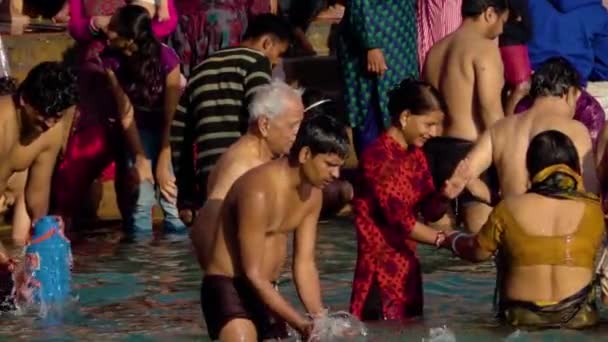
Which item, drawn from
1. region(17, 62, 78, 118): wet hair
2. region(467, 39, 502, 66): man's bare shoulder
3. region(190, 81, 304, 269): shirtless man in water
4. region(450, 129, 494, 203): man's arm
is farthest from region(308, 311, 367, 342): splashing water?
region(467, 39, 502, 66): man's bare shoulder

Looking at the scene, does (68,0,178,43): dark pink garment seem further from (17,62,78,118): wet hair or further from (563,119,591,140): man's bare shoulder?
(563,119,591,140): man's bare shoulder

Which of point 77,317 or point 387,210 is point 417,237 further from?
point 77,317

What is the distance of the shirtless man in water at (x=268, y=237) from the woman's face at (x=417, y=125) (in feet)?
3.15

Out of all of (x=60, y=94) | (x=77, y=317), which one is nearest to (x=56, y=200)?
(x=77, y=317)

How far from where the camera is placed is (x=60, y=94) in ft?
31.4

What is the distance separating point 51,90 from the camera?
377 inches

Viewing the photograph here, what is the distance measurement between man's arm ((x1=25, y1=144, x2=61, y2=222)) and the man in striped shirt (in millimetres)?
1097

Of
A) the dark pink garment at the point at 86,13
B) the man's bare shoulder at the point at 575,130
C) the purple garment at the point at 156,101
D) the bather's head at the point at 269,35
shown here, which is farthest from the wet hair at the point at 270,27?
the man's bare shoulder at the point at 575,130

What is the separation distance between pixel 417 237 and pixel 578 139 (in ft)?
3.61

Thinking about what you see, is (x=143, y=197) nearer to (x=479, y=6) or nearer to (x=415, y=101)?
(x=479, y=6)

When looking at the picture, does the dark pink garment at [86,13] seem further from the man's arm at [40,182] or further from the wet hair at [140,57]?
the man's arm at [40,182]

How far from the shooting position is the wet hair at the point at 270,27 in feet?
36.7

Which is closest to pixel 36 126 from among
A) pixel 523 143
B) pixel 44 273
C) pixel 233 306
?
pixel 44 273

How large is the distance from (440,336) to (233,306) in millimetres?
1243
